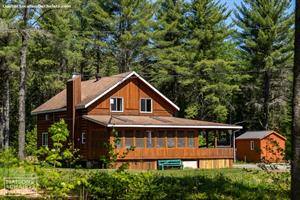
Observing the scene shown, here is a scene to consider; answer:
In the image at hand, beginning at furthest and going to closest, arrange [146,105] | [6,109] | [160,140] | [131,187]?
[6,109] → [146,105] → [160,140] → [131,187]

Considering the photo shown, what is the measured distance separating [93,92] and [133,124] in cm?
621

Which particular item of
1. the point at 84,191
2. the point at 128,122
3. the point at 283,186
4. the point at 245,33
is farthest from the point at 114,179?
the point at 245,33

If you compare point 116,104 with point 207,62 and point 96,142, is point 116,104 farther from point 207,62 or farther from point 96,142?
point 207,62

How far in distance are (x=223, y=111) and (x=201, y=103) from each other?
12.0 ft

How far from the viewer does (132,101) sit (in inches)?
1538

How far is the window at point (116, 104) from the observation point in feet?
125

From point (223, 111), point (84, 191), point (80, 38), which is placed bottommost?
point (84, 191)

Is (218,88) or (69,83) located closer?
(69,83)

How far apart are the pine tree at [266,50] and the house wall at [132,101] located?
16.1m

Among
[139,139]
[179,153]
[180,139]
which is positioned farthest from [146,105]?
[139,139]

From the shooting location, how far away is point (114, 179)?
27.6ft

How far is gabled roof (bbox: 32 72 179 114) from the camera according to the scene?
37.2m

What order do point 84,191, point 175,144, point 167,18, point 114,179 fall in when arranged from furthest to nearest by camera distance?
point 167,18 → point 175,144 → point 84,191 → point 114,179

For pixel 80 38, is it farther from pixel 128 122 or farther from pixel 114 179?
pixel 114 179
